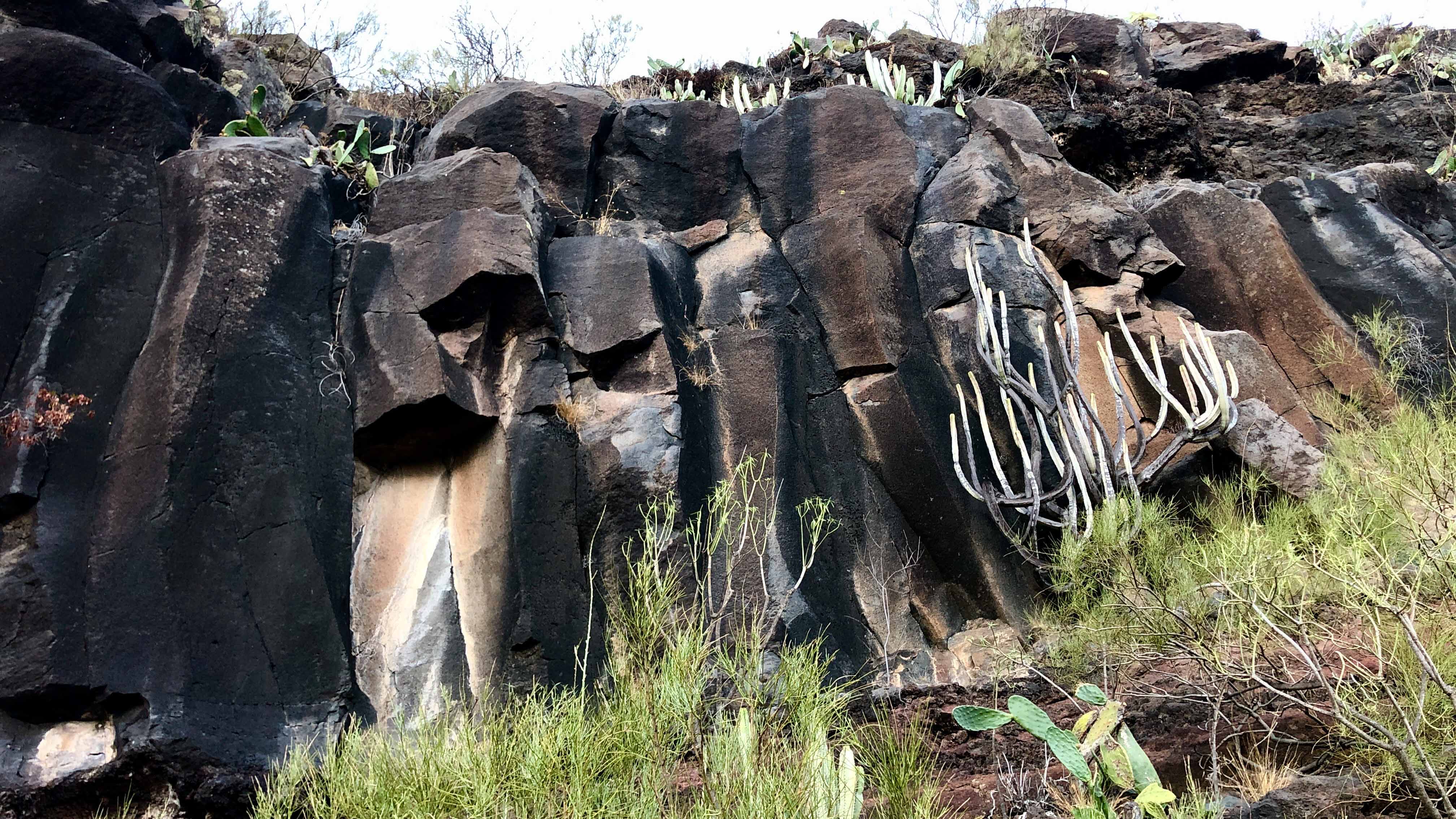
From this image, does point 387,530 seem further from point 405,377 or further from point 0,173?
point 0,173

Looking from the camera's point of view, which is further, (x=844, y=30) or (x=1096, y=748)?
(x=844, y=30)

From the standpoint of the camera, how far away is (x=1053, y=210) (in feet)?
29.1

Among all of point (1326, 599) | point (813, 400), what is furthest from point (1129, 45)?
point (1326, 599)

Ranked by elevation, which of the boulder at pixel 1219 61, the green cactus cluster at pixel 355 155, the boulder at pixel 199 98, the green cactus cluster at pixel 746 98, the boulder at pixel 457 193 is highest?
the boulder at pixel 1219 61


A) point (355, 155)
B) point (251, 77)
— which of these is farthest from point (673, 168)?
point (251, 77)

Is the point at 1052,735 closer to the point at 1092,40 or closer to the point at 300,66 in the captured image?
the point at 300,66

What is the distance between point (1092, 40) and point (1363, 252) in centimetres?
580

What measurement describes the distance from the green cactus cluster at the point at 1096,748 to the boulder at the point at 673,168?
5989 mm

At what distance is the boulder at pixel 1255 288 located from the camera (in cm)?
840

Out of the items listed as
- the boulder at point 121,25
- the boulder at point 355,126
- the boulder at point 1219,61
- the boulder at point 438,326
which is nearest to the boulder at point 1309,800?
the boulder at point 438,326

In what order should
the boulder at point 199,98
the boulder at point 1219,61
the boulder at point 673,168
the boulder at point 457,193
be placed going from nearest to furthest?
the boulder at point 457,193
the boulder at point 199,98
the boulder at point 673,168
the boulder at point 1219,61

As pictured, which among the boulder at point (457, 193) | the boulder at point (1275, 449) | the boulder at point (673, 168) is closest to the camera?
the boulder at point (1275, 449)

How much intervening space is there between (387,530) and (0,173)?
3.09m

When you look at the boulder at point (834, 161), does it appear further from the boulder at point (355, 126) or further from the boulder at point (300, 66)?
the boulder at point (300, 66)
